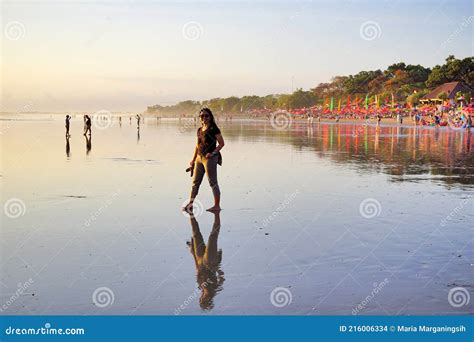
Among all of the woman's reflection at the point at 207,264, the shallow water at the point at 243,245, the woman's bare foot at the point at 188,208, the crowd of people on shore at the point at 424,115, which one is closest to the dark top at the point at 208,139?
the woman's bare foot at the point at 188,208

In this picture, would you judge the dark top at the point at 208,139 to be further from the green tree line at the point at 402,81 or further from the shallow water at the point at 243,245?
the green tree line at the point at 402,81

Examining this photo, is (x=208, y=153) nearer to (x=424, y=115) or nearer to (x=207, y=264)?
(x=207, y=264)

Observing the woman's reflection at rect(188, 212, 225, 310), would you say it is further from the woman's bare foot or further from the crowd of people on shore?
the crowd of people on shore

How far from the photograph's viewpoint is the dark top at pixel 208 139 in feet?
32.8

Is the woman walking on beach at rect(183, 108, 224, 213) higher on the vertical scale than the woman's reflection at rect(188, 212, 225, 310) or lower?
higher

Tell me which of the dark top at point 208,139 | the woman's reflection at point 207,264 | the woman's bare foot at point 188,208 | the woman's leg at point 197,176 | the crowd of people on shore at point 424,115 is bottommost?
the woman's reflection at point 207,264

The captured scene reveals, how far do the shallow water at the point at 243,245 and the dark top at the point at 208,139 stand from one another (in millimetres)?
1129

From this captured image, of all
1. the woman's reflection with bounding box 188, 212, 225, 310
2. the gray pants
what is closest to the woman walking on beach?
the gray pants

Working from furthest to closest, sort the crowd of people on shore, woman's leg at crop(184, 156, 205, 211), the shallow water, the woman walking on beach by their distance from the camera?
1. the crowd of people on shore
2. woman's leg at crop(184, 156, 205, 211)
3. the woman walking on beach
4. the shallow water

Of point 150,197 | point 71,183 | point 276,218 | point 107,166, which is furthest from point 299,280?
point 107,166

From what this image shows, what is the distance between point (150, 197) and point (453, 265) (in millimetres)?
6559

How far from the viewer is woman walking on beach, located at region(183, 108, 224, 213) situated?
1000 cm

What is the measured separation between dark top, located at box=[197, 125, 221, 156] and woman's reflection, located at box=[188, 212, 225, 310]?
175 cm

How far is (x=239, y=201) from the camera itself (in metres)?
11.2
